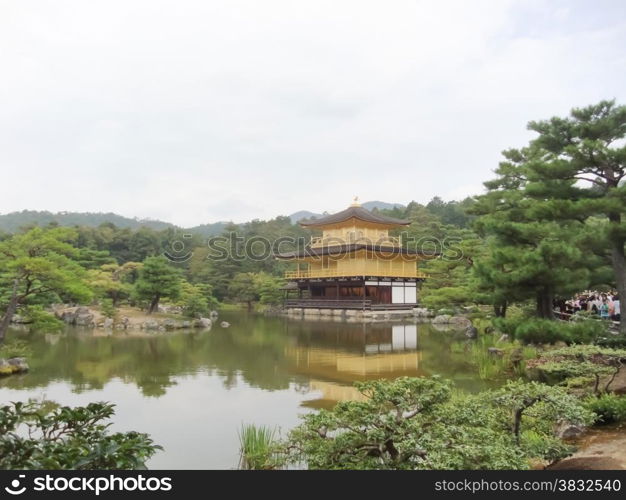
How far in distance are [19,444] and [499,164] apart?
14.4m

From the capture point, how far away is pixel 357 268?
27172 millimetres

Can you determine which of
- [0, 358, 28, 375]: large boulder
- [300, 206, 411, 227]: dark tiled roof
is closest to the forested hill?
[300, 206, 411, 227]: dark tiled roof

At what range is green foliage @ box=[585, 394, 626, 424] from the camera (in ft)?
17.1

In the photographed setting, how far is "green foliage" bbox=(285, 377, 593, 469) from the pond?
1781 millimetres

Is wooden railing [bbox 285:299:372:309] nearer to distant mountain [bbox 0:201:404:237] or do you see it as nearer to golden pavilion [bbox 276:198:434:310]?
golden pavilion [bbox 276:198:434:310]

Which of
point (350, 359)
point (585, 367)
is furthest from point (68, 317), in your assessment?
point (585, 367)

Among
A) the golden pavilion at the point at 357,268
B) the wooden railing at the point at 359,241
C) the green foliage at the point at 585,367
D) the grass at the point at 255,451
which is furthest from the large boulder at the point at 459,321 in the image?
the grass at the point at 255,451

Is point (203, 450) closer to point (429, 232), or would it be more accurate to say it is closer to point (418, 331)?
point (418, 331)

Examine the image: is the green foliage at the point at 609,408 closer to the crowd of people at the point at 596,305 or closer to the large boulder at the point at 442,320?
the crowd of people at the point at 596,305

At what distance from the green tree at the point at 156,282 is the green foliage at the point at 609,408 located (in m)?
16.9

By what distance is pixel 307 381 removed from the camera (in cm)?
908

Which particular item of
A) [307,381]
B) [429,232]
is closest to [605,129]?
[307,381]

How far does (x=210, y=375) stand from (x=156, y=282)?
11330 mm

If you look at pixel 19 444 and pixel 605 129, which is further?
pixel 605 129
